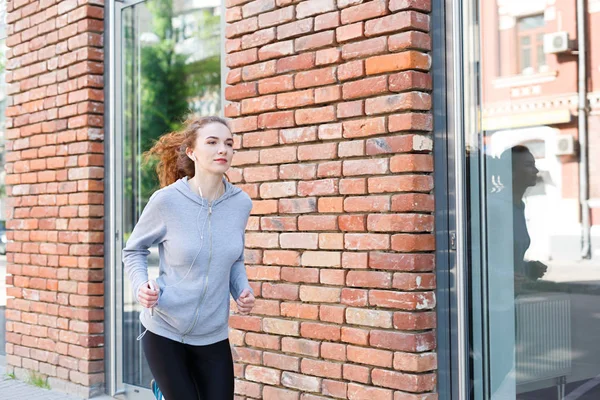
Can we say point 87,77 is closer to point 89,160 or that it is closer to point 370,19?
point 89,160

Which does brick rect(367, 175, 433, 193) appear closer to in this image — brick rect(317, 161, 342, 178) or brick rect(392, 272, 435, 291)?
brick rect(317, 161, 342, 178)

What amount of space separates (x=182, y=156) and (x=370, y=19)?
1.08 meters

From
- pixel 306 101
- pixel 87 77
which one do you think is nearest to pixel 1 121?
pixel 87 77

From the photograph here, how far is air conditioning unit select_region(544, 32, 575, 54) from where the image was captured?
11.8 feet

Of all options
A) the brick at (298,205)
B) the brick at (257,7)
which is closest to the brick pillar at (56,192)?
the brick at (257,7)

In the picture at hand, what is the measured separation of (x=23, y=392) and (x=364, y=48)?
12.7 ft

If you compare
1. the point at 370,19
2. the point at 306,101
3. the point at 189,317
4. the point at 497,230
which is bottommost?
the point at 189,317

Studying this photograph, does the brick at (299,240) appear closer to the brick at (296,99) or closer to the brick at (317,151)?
the brick at (317,151)

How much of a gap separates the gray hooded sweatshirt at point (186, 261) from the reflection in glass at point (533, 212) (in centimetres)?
116

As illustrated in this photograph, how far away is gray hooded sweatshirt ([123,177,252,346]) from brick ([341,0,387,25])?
1.21 metres

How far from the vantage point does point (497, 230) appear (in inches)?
153

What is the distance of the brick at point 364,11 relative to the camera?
160 inches

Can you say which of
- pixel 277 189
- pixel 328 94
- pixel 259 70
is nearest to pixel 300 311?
pixel 277 189

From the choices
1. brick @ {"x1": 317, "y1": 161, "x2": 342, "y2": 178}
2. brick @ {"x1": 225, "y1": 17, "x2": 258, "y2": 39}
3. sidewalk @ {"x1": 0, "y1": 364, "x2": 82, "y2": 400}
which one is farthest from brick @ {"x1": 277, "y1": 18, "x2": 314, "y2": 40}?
sidewalk @ {"x1": 0, "y1": 364, "x2": 82, "y2": 400}
